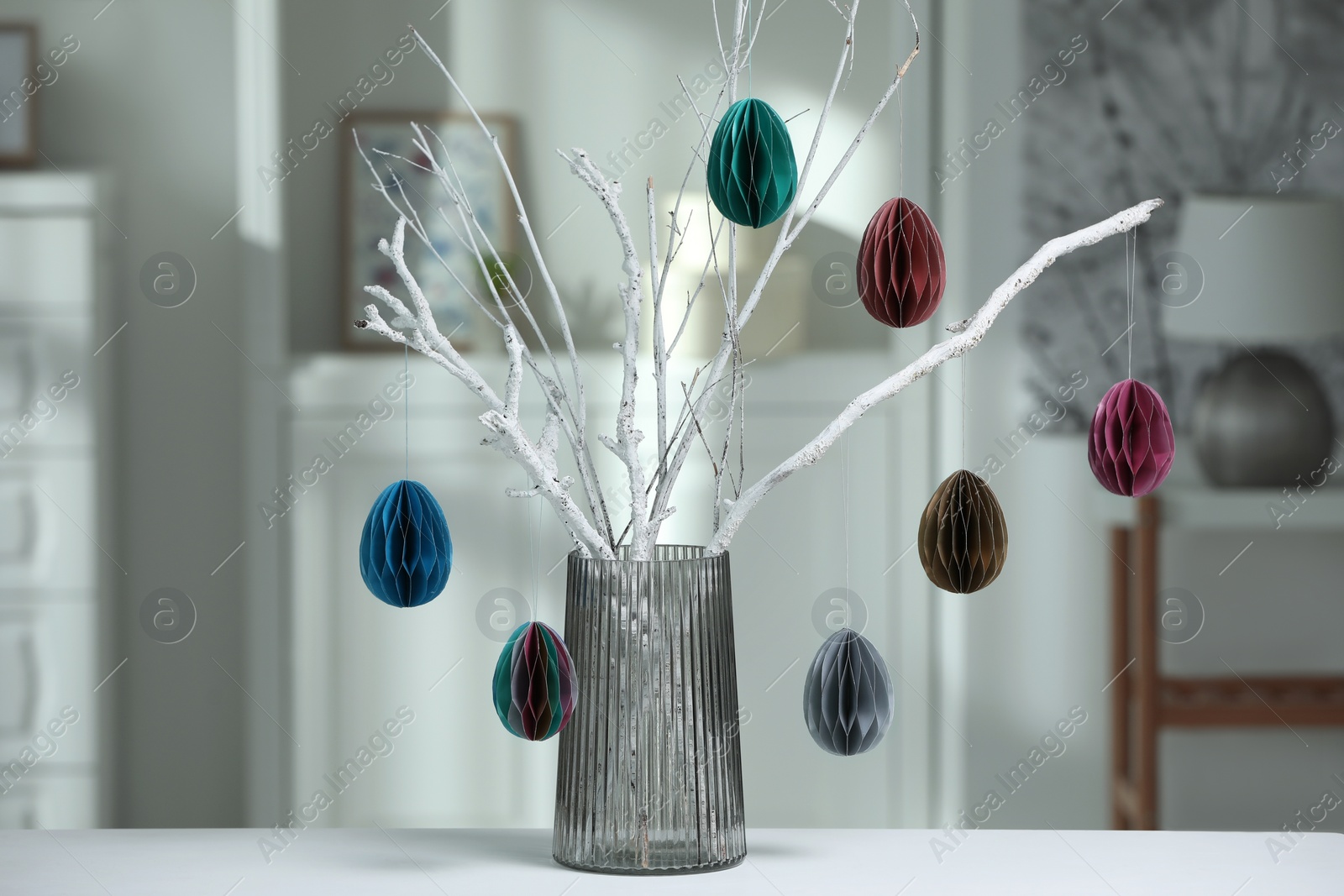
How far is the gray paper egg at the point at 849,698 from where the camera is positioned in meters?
0.94

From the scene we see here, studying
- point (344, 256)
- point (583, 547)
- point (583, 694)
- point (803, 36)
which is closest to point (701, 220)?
point (803, 36)

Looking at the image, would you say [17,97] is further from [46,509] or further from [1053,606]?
[1053,606]

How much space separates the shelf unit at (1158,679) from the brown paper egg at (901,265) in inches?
29.5

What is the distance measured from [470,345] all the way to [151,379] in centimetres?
41

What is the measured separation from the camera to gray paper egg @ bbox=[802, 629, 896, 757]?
94 centimetres

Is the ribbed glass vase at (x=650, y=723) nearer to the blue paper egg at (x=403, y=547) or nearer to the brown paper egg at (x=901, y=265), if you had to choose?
the blue paper egg at (x=403, y=547)

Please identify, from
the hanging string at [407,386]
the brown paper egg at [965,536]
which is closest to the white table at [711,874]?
the brown paper egg at [965,536]

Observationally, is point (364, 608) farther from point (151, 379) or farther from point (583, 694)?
point (583, 694)

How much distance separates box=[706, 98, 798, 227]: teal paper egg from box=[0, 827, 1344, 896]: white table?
51cm

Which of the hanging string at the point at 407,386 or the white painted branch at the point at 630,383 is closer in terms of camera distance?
the white painted branch at the point at 630,383

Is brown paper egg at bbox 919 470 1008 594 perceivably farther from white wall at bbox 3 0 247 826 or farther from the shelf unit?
white wall at bbox 3 0 247 826

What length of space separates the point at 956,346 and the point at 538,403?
0.68m

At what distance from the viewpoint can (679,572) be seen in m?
0.94

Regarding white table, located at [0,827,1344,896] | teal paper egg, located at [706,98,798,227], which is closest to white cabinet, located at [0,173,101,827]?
white table, located at [0,827,1344,896]
